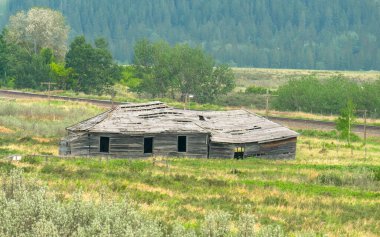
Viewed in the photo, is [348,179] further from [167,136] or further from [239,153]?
[167,136]

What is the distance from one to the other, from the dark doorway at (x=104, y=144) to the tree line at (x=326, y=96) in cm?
4736

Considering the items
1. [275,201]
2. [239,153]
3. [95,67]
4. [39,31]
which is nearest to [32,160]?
[275,201]

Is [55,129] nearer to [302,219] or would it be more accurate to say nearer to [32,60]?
[302,219]

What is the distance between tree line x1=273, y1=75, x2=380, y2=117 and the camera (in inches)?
3393

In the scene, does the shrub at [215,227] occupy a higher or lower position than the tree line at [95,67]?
lower

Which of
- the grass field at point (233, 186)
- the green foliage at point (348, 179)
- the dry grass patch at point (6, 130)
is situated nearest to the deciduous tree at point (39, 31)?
the dry grass patch at point (6, 130)

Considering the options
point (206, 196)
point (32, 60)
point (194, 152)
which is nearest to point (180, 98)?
point (32, 60)

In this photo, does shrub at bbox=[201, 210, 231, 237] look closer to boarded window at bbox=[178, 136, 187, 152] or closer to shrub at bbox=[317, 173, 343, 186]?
shrub at bbox=[317, 173, 343, 186]

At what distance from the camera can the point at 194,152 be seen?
43.9m

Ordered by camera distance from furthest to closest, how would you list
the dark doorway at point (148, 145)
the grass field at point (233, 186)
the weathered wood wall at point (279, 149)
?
the weathered wood wall at point (279, 149)
the dark doorway at point (148, 145)
the grass field at point (233, 186)

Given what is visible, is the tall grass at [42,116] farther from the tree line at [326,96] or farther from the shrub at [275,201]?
the tree line at [326,96]

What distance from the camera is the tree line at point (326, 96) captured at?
86188 mm

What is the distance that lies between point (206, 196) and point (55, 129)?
28.3m

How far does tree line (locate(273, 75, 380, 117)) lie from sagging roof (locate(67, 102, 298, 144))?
38.2 meters
